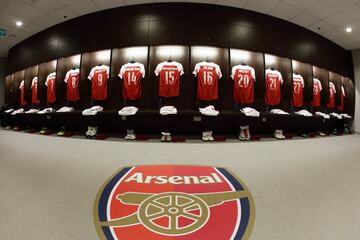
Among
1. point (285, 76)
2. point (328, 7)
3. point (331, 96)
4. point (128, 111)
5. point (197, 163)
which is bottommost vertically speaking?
point (197, 163)

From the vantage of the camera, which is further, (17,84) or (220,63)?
(17,84)

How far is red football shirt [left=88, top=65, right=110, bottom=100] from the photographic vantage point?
14.9ft

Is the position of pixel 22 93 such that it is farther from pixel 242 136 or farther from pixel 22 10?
pixel 242 136

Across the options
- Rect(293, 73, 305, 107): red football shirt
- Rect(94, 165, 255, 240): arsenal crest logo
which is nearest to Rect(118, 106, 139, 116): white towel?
Rect(94, 165, 255, 240): arsenal crest logo

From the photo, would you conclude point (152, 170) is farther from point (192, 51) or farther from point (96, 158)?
point (192, 51)

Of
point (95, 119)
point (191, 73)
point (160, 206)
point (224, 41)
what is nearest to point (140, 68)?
point (191, 73)

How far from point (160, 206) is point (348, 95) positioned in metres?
10.0

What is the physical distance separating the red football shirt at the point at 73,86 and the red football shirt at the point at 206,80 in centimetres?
364

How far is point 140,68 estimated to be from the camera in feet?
14.2

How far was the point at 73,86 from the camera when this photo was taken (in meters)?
4.88

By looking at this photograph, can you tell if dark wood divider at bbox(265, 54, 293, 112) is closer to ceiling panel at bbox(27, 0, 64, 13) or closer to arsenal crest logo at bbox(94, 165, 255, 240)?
arsenal crest logo at bbox(94, 165, 255, 240)

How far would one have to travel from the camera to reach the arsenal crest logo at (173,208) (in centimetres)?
94

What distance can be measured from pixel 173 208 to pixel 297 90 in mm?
6008

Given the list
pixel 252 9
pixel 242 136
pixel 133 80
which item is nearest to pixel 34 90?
pixel 133 80
